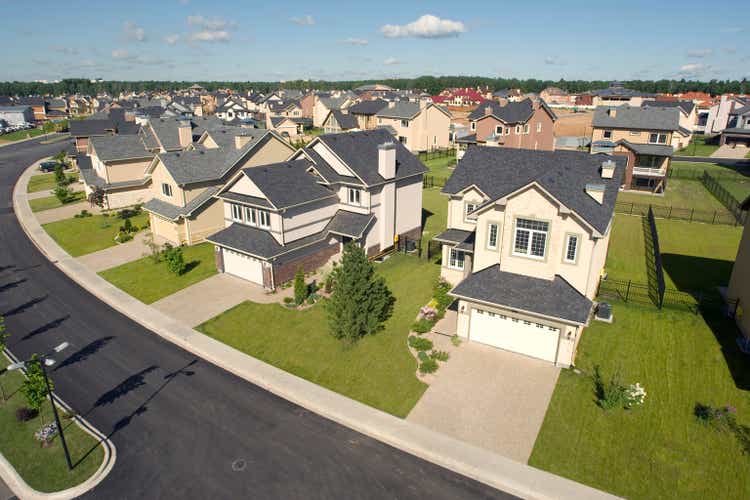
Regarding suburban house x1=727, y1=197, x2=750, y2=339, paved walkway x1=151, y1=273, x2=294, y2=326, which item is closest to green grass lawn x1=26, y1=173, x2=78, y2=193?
paved walkway x1=151, y1=273, x2=294, y2=326

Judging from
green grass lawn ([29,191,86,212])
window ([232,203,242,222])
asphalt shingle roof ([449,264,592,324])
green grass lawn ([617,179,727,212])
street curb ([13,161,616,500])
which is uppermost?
window ([232,203,242,222])

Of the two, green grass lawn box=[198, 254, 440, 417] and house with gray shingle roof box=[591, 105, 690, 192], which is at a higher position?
house with gray shingle roof box=[591, 105, 690, 192]

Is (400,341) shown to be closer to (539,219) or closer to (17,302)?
(539,219)

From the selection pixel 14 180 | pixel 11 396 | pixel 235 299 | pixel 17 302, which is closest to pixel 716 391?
pixel 235 299

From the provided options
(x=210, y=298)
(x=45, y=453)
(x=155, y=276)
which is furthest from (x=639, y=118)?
(x=45, y=453)

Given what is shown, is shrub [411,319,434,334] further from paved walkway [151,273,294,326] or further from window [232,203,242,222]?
window [232,203,242,222]

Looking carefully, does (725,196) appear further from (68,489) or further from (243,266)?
(68,489)

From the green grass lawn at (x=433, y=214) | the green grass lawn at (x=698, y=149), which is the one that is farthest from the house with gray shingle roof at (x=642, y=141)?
the green grass lawn at (x=698, y=149)
